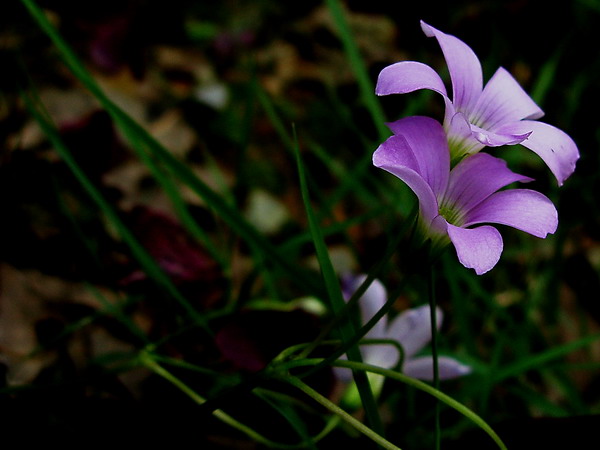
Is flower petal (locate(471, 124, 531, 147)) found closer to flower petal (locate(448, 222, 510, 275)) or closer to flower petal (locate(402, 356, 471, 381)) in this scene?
flower petal (locate(448, 222, 510, 275))

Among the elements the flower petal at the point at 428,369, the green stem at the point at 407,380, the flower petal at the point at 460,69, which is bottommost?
the flower petal at the point at 428,369

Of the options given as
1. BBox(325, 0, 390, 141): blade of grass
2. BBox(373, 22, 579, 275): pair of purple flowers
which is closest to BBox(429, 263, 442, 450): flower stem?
BBox(373, 22, 579, 275): pair of purple flowers

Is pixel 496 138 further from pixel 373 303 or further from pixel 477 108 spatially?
pixel 373 303

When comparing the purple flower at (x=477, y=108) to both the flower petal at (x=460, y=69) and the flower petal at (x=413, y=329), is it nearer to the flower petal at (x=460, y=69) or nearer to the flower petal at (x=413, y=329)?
the flower petal at (x=460, y=69)

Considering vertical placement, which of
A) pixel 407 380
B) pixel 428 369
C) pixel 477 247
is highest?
pixel 477 247

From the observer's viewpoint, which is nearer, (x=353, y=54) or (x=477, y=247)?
(x=477, y=247)

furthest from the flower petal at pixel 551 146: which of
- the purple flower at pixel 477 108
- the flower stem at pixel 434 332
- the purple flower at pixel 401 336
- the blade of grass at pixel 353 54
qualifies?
the blade of grass at pixel 353 54

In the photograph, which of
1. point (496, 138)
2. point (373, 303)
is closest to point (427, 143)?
point (496, 138)
